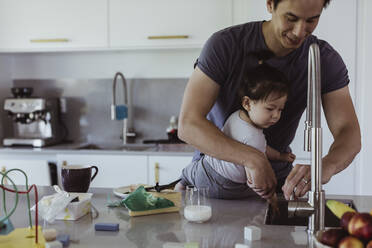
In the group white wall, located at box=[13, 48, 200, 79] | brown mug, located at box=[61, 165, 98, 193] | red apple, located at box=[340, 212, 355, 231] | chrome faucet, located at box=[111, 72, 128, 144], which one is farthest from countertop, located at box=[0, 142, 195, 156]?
red apple, located at box=[340, 212, 355, 231]

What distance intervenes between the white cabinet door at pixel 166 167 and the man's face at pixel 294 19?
5.21 ft

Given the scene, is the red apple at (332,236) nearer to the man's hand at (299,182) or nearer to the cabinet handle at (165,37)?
the man's hand at (299,182)

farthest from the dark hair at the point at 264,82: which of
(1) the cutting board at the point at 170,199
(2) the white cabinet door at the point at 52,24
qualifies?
(2) the white cabinet door at the point at 52,24

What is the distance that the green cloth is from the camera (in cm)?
130

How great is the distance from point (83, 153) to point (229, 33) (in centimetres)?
177

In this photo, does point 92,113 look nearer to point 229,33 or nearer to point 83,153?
point 83,153

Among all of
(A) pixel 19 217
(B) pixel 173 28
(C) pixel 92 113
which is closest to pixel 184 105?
(A) pixel 19 217

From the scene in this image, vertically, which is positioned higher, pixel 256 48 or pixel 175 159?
pixel 256 48

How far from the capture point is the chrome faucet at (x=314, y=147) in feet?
3.27

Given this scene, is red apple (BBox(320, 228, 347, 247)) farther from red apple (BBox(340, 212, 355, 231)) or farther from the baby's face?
the baby's face

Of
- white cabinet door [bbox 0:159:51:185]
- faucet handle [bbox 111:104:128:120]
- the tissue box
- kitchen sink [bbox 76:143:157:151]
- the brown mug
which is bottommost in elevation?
white cabinet door [bbox 0:159:51:185]

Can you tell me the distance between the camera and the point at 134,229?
1184 millimetres

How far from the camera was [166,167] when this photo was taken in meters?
3.00

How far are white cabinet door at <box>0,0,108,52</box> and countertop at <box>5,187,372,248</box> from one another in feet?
6.59
